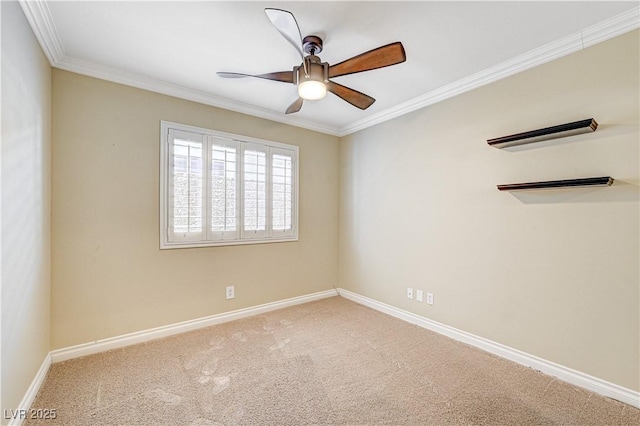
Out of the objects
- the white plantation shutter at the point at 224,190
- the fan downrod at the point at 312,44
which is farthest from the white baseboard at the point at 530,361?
the fan downrod at the point at 312,44

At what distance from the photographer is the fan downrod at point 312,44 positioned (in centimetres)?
206

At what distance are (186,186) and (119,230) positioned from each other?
2.29 ft

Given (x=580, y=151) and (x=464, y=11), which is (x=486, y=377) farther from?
(x=464, y=11)

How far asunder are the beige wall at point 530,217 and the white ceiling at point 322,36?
0.71 ft

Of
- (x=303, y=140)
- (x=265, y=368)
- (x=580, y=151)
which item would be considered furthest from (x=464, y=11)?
(x=265, y=368)

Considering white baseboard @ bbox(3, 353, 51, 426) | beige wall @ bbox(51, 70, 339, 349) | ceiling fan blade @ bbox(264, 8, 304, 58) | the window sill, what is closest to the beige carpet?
white baseboard @ bbox(3, 353, 51, 426)

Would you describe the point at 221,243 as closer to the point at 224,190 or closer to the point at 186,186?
the point at 224,190

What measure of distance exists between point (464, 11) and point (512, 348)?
100 inches

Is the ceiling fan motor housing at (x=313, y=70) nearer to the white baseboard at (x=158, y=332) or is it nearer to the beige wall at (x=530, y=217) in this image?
the beige wall at (x=530, y=217)

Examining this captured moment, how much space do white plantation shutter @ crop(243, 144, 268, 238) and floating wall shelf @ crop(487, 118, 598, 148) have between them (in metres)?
2.35

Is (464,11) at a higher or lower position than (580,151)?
higher

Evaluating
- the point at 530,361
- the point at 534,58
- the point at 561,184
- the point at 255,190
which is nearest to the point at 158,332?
the point at 255,190

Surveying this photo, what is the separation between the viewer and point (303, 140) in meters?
3.90

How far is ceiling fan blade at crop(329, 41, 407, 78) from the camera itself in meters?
1.71
